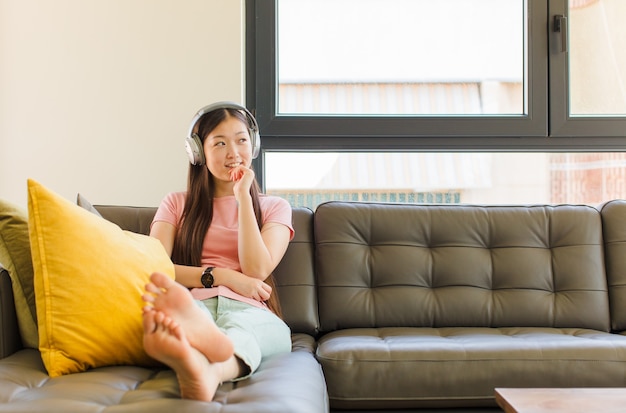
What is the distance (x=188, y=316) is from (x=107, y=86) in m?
1.73

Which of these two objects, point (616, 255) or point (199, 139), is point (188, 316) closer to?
point (199, 139)

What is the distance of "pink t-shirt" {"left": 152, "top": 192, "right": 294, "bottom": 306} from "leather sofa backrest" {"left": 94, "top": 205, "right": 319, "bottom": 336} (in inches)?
4.8

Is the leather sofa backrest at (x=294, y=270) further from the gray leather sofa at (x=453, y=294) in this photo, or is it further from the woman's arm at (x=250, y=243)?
the woman's arm at (x=250, y=243)

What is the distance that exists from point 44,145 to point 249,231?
1263 millimetres

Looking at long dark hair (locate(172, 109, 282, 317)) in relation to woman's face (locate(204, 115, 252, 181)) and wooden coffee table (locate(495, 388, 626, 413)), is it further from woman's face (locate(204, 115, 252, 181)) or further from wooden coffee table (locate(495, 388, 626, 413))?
wooden coffee table (locate(495, 388, 626, 413))

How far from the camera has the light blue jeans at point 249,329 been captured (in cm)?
153

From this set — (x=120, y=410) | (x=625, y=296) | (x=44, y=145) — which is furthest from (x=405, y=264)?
(x=44, y=145)

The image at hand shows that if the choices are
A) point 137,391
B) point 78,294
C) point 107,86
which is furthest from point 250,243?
point 107,86

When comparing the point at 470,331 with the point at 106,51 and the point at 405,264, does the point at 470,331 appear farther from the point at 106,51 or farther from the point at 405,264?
the point at 106,51

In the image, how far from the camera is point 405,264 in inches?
93.6

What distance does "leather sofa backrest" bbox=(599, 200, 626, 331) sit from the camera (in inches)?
92.7

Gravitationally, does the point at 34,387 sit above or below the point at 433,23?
below

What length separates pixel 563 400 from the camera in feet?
4.58

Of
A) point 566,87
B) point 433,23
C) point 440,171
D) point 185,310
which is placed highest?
point 433,23
